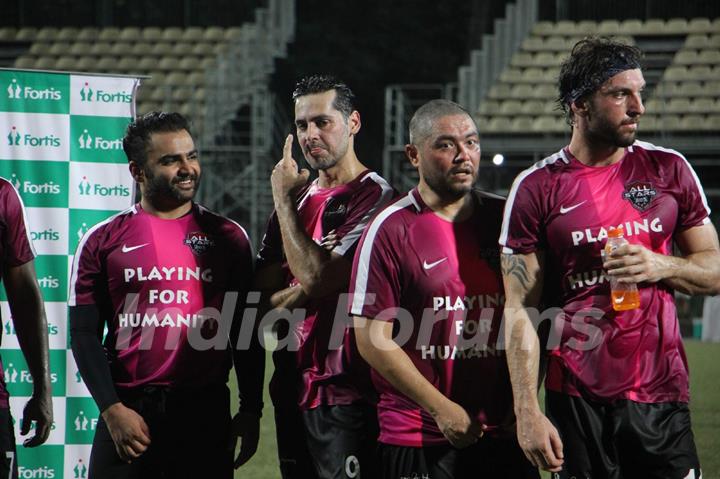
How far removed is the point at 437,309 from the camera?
3443mm

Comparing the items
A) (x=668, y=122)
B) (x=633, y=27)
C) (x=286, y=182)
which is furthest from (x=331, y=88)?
(x=633, y=27)

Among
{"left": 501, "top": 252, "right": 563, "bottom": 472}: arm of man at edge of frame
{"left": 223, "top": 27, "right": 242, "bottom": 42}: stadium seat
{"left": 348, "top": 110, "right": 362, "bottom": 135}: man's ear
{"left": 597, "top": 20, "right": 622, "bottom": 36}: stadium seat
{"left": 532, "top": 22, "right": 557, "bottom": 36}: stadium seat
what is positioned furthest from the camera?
{"left": 223, "top": 27, "right": 242, "bottom": 42}: stadium seat

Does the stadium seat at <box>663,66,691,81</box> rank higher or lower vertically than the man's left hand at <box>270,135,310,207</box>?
higher

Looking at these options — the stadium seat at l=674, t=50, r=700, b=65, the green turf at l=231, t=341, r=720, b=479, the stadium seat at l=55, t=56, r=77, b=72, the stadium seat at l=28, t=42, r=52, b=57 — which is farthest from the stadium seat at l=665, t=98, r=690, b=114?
the stadium seat at l=28, t=42, r=52, b=57

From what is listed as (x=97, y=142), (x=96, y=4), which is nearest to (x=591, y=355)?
(x=97, y=142)

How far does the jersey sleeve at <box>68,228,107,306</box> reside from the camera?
3.88 meters

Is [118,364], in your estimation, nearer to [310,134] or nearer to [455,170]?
[310,134]

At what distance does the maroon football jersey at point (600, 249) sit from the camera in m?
3.33

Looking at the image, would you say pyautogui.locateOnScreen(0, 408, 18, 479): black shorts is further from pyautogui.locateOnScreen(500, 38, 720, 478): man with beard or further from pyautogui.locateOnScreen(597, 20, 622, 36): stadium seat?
pyautogui.locateOnScreen(597, 20, 622, 36): stadium seat

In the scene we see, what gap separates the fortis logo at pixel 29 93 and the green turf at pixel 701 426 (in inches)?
108

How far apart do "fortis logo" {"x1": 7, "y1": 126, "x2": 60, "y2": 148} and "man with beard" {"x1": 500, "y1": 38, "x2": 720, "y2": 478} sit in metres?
2.88

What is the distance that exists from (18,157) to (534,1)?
575 inches

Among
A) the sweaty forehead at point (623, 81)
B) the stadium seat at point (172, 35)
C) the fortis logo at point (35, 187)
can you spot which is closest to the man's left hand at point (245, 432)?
the sweaty forehead at point (623, 81)

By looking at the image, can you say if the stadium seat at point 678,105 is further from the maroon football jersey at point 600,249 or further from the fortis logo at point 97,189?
the maroon football jersey at point 600,249
